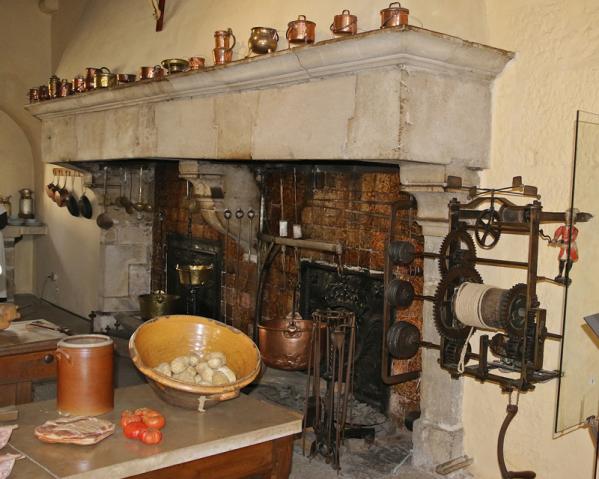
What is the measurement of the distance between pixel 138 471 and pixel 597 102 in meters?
2.21

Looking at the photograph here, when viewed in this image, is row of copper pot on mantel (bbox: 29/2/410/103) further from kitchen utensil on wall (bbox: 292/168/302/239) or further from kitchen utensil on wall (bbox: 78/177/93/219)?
kitchen utensil on wall (bbox: 78/177/93/219)

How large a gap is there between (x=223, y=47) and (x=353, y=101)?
104cm

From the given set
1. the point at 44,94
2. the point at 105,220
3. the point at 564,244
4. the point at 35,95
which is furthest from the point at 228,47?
the point at 105,220

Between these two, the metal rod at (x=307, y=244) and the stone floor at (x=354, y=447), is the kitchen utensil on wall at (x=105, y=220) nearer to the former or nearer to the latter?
the stone floor at (x=354, y=447)

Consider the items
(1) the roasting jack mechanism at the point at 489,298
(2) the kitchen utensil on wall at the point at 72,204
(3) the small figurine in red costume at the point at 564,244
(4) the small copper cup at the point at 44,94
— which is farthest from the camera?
(2) the kitchen utensil on wall at the point at 72,204

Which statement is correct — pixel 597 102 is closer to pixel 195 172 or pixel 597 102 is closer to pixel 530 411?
pixel 530 411

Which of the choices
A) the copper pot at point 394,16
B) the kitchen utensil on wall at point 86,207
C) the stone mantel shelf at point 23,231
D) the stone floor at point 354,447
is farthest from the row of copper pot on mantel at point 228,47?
the stone mantel shelf at point 23,231

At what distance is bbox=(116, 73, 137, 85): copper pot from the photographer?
15.9 feet

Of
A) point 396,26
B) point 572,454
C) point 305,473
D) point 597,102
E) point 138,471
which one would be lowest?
point 305,473

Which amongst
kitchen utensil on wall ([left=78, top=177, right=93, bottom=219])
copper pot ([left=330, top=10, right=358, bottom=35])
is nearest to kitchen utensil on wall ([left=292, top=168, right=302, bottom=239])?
copper pot ([left=330, top=10, right=358, bottom=35])

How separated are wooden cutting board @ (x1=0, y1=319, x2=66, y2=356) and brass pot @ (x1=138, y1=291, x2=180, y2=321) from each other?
2.11 metres

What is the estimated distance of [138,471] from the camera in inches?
82.6

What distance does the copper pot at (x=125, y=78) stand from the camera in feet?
15.9

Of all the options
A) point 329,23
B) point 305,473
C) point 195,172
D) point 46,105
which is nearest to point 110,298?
point 46,105
